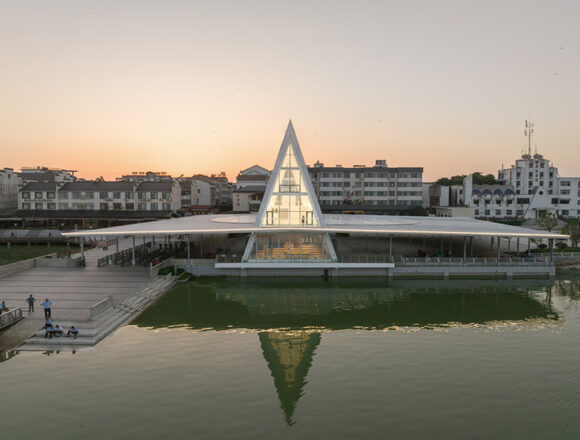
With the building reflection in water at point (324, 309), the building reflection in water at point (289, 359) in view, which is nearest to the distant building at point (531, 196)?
the building reflection in water at point (324, 309)

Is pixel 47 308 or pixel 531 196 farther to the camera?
pixel 531 196

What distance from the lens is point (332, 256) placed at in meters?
36.0

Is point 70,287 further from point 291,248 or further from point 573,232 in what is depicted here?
point 573,232

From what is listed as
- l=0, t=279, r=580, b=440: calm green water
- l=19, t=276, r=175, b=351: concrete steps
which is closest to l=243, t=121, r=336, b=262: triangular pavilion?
l=0, t=279, r=580, b=440: calm green water

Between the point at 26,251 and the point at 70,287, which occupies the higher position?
the point at 70,287

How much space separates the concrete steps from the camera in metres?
19.8

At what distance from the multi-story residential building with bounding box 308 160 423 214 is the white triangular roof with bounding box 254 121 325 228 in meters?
46.1

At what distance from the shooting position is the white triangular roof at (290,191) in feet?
120

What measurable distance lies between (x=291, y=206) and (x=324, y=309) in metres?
12.2

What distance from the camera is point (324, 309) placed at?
90.9 ft

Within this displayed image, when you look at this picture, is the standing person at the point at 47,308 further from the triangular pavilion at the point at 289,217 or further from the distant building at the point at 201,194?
the distant building at the point at 201,194

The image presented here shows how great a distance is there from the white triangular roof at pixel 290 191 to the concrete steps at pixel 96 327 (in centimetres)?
1379

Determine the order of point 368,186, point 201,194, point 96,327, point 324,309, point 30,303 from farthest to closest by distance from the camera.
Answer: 1. point 201,194
2. point 368,186
3. point 324,309
4. point 30,303
5. point 96,327

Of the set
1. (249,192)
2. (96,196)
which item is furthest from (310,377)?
(249,192)
